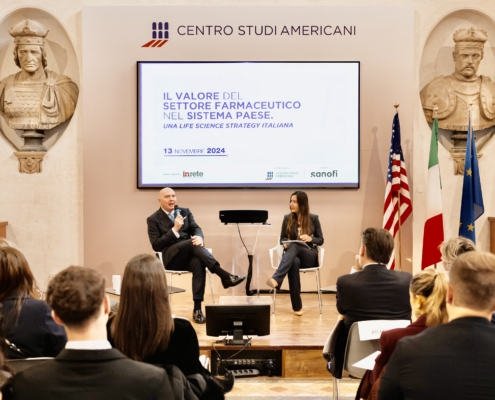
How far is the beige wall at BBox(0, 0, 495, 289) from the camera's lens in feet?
23.2

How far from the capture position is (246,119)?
275 inches

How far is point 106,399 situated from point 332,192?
562cm

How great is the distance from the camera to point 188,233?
250 inches

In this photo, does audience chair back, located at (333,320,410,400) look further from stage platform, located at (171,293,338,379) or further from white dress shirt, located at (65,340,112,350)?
white dress shirt, located at (65,340,112,350)

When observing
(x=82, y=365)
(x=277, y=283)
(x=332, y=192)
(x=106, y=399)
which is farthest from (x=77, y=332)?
(x=332, y=192)

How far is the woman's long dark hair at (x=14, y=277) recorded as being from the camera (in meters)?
2.72

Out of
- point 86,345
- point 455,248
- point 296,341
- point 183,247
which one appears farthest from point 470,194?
point 86,345

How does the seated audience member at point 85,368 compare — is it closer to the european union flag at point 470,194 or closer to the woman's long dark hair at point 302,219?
the woman's long dark hair at point 302,219

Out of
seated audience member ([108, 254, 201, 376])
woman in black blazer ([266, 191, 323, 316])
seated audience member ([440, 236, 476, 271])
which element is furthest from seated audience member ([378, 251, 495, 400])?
woman in black blazer ([266, 191, 323, 316])

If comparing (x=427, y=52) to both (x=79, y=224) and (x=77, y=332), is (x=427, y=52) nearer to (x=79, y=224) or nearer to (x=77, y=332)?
(x=79, y=224)

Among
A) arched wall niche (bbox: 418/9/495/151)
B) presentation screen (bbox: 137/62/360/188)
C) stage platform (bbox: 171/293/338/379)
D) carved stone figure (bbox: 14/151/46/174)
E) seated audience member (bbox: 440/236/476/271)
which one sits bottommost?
stage platform (bbox: 171/293/338/379)

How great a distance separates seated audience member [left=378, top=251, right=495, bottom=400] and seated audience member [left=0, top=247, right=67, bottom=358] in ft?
5.03

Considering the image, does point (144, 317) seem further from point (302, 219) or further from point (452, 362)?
point (302, 219)

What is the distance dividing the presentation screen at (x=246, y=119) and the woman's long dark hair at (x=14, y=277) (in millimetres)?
4251
